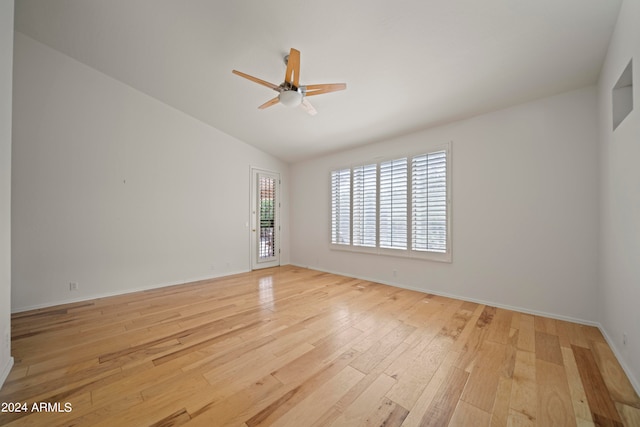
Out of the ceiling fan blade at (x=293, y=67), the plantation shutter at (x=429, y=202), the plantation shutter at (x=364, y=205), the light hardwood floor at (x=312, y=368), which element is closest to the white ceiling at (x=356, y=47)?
the ceiling fan blade at (x=293, y=67)

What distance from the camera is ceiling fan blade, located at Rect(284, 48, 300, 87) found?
2.30 meters

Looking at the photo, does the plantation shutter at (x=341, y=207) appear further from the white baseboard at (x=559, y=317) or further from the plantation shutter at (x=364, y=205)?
the white baseboard at (x=559, y=317)

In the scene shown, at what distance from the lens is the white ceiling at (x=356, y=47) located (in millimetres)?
2146

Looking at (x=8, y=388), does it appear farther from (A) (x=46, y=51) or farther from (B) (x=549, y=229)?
(B) (x=549, y=229)

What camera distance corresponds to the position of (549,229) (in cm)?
302

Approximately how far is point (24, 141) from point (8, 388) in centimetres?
337

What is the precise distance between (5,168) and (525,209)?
5461 mm

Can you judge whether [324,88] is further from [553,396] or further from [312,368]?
[553,396]

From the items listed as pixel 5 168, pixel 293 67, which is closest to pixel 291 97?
pixel 293 67

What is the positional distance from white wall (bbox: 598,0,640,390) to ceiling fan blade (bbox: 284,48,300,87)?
258 centimetres

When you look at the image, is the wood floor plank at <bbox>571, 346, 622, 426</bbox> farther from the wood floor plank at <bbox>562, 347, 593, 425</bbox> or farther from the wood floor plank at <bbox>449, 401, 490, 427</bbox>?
the wood floor plank at <bbox>449, 401, 490, 427</bbox>

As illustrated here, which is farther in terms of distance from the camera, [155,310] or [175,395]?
[155,310]

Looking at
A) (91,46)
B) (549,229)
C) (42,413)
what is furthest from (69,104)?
(549,229)

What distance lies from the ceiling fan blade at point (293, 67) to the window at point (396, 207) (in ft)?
8.48
